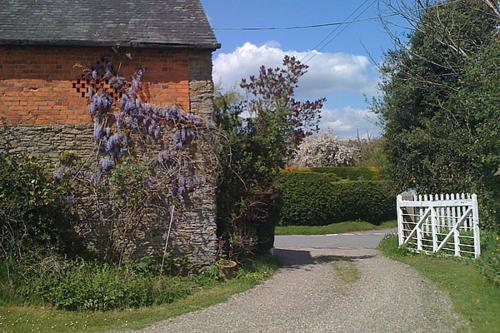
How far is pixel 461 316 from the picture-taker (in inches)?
329

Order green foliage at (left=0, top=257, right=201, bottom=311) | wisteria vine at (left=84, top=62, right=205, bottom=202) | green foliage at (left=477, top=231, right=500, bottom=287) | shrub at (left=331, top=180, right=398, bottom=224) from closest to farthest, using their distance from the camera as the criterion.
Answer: green foliage at (left=0, top=257, right=201, bottom=311)
green foliage at (left=477, top=231, right=500, bottom=287)
wisteria vine at (left=84, top=62, right=205, bottom=202)
shrub at (left=331, top=180, right=398, bottom=224)

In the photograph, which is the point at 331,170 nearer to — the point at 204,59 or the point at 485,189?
the point at 485,189

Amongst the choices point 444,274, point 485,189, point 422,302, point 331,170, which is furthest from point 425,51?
point 331,170

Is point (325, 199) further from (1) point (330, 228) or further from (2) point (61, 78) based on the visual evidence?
(2) point (61, 78)

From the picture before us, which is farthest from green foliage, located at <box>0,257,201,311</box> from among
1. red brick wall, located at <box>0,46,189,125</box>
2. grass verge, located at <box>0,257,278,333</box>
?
red brick wall, located at <box>0,46,189,125</box>

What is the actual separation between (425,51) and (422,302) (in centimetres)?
1028

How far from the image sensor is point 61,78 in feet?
37.3

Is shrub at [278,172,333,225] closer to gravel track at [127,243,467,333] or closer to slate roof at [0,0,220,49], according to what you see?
gravel track at [127,243,467,333]

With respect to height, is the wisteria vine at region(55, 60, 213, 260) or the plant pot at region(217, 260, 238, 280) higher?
the wisteria vine at region(55, 60, 213, 260)

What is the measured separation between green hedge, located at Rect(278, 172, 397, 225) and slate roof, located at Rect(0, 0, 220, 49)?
48.7 ft

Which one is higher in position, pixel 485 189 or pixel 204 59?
pixel 204 59

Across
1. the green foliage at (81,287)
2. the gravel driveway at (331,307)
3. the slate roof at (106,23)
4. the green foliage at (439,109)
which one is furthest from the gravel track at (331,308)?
the green foliage at (439,109)

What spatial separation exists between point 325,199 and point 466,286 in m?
17.5

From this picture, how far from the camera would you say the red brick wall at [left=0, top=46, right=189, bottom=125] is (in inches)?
441
